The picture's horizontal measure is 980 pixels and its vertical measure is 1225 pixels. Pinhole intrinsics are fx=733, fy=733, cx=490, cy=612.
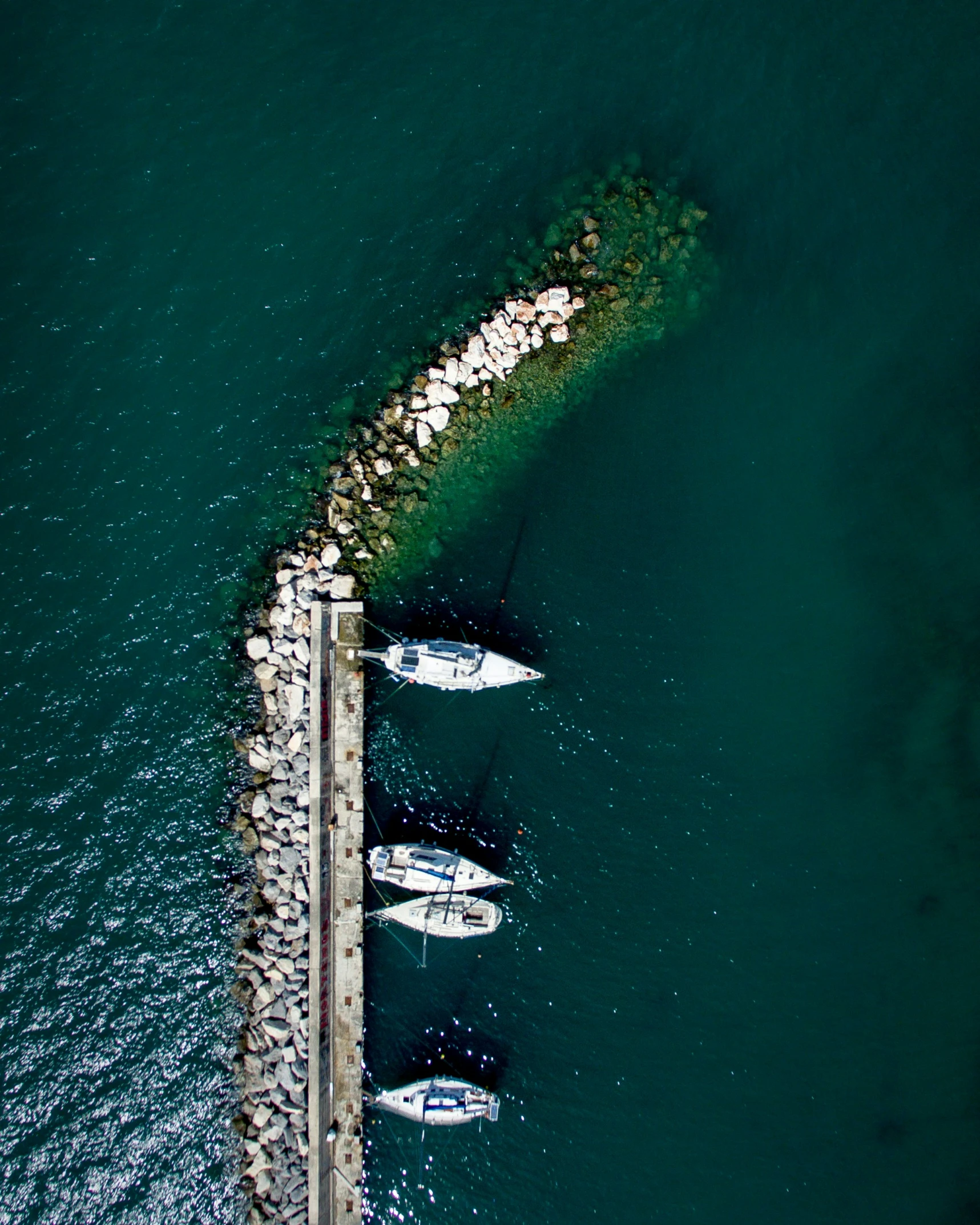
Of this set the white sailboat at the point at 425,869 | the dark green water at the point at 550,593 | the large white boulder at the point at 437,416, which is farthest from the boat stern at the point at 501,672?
the large white boulder at the point at 437,416

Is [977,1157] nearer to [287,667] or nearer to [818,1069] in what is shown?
[818,1069]

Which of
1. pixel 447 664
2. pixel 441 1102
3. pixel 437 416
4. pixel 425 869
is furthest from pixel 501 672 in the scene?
pixel 441 1102

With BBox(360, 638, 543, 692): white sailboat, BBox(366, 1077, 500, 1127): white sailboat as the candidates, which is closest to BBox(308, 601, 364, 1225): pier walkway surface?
BBox(366, 1077, 500, 1127): white sailboat

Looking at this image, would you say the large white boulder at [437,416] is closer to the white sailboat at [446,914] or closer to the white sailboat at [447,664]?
the white sailboat at [447,664]

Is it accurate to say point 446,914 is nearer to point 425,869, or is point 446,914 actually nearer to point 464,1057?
point 425,869

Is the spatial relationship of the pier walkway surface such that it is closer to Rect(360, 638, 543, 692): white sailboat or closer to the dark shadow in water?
Rect(360, 638, 543, 692): white sailboat

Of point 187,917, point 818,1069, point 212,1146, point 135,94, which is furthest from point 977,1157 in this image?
point 135,94
